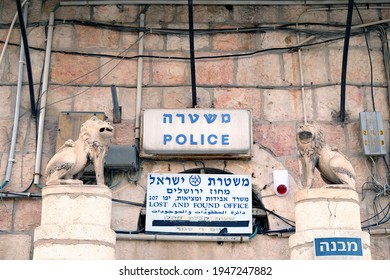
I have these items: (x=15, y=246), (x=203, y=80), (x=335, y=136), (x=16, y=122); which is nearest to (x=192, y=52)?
(x=203, y=80)

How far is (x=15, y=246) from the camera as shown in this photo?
769 centimetres

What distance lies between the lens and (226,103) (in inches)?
328

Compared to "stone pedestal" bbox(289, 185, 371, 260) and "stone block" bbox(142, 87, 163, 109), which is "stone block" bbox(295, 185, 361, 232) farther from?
"stone block" bbox(142, 87, 163, 109)

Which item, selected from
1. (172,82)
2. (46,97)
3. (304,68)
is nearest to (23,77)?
(46,97)

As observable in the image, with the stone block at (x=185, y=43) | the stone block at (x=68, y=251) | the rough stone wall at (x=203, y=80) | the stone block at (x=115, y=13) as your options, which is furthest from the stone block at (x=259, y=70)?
the stone block at (x=68, y=251)

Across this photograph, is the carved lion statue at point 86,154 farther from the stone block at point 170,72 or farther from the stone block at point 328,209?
the stone block at point 170,72

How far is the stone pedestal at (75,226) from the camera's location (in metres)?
6.13

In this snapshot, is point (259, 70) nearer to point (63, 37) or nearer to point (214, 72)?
point (214, 72)

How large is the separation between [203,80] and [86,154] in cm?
220

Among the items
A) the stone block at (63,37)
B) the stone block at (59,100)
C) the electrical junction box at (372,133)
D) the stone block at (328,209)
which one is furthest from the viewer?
the stone block at (63,37)

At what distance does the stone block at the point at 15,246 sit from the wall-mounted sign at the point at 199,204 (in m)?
1.22
